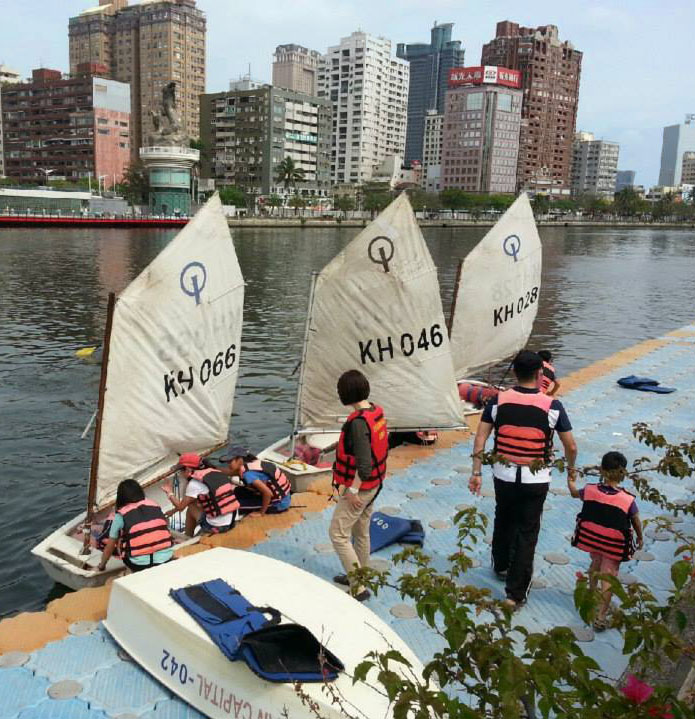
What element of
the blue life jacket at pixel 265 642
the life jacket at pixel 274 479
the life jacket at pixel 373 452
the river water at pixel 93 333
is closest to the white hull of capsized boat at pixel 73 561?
Result: the river water at pixel 93 333

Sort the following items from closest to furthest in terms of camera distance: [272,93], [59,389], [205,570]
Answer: [205,570], [59,389], [272,93]

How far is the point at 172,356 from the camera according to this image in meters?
9.91

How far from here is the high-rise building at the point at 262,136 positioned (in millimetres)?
165625

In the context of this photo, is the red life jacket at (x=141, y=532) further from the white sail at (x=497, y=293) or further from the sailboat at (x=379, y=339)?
the white sail at (x=497, y=293)

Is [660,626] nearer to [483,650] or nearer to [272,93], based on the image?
[483,650]

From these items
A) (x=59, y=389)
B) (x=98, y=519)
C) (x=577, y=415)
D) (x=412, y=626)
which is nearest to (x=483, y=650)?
(x=412, y=626)

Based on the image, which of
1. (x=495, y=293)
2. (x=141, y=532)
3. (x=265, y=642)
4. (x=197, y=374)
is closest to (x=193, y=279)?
(x=197, y=374)

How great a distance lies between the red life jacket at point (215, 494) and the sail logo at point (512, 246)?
364 inches

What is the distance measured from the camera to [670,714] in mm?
2828

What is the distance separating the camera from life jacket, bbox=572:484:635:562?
6746 millimetres

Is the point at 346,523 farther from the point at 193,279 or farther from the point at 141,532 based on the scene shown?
the point at 193,279

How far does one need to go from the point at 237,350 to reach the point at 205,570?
5.63 metres

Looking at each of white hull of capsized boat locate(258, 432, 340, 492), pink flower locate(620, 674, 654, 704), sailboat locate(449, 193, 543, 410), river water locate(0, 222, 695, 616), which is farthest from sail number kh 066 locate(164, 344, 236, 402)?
pink flower locate(620, 674, 654, 704)

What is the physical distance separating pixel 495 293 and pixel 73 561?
10.5 metres
